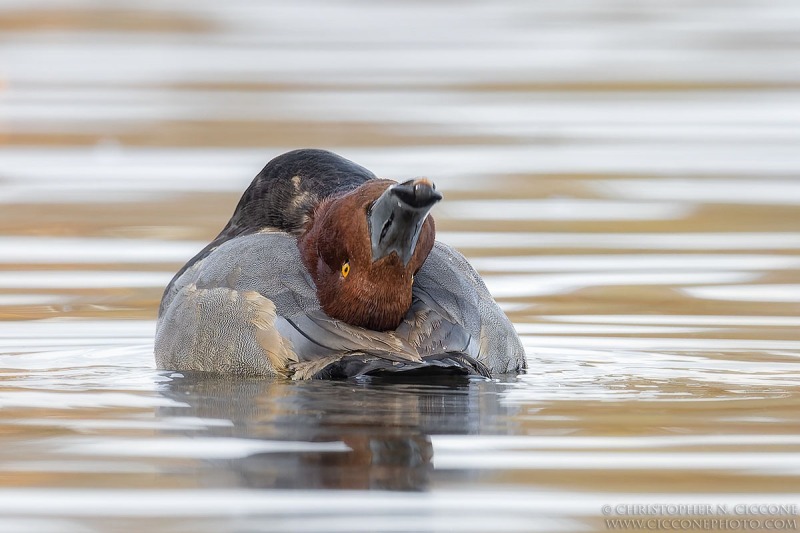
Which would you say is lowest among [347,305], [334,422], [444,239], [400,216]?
[334,422]

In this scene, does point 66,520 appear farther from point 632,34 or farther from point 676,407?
point 632,34

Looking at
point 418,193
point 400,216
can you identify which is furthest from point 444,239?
point 418,193

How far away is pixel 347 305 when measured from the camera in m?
7.48

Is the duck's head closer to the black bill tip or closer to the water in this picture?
the black bill tip

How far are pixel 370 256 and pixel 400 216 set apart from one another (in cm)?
32

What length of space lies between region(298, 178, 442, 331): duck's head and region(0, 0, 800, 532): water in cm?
33

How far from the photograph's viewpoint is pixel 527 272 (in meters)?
10.8

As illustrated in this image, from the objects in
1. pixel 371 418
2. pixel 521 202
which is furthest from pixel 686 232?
pixel 371 418

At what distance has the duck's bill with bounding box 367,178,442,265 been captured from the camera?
7023mm

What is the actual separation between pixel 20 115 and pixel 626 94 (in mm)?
5462

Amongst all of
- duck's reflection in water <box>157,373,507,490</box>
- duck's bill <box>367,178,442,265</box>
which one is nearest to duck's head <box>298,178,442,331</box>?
duck's bill <box>367,178,442,265</box>

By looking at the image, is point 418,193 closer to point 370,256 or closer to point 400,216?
point 400,216

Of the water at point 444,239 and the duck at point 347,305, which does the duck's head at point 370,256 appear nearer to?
the duck at point 347,305

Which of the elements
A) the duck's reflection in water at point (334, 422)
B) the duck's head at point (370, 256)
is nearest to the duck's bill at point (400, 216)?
the duck's head at point (370, 256)
